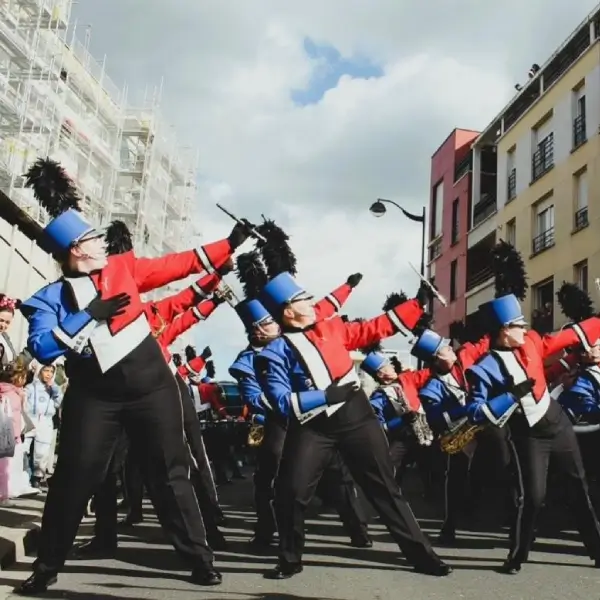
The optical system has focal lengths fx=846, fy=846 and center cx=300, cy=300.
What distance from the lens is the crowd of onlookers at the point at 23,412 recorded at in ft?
27.6

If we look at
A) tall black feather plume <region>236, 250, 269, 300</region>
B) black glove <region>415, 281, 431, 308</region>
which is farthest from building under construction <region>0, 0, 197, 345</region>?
black glove <region>415, 281, 431, 308</region>

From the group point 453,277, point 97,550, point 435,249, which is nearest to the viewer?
point 97,550

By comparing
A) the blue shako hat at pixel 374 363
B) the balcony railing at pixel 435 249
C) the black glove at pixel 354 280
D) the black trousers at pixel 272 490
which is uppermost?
the balcony railing at pixel 435 249

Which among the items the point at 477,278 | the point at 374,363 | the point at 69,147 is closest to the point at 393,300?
the point at 374,363

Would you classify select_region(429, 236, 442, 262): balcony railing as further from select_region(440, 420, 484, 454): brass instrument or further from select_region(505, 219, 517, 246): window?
select_region(440, 420, 484, 454): brass instrument

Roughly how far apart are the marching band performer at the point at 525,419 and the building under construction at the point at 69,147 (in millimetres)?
14687

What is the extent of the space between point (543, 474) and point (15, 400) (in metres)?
5.61

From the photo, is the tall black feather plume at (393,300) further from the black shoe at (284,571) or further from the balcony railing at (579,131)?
the balcony railing at (579,131)

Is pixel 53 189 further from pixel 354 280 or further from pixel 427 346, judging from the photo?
pixel 427 346

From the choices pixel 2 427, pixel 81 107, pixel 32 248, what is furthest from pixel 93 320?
pixel 81 107

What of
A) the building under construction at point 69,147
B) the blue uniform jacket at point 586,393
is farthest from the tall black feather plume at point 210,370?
the blue uniform jacket at point 586,393

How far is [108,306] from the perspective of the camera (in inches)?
186

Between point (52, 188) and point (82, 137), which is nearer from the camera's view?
point (52, 188)

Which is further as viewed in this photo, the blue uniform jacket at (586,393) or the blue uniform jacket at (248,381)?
the blue uniform jacket at (248,381)
